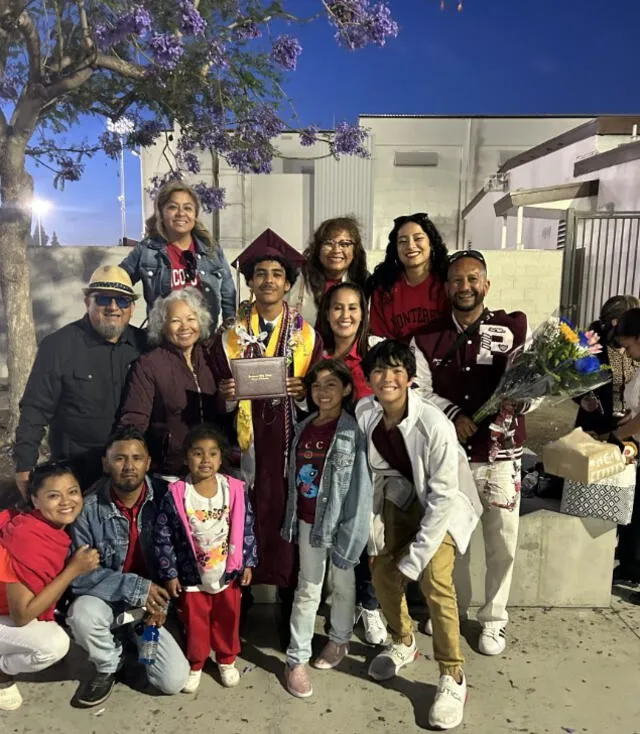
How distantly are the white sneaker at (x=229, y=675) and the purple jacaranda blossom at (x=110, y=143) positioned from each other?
612cm

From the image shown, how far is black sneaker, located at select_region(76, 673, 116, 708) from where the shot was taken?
2768mm

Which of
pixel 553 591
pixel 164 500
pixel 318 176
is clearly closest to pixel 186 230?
pixel 164 500

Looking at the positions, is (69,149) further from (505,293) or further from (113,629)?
(505,293)

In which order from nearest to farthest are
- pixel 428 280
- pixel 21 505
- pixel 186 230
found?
1. pixel 21 505
2. pixel 428 280
3. pixel 186 230

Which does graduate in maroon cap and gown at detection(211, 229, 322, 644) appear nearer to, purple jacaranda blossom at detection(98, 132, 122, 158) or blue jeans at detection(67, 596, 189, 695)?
blue jeans at detection(67, 596, 189, 695)

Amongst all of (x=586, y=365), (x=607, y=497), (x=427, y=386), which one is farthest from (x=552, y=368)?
(x=607, y=497)

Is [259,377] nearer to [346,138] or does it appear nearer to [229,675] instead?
[229,675]

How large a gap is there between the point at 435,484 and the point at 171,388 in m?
1.38

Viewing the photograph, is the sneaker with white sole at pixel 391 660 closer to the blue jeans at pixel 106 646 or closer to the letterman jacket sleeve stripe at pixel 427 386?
the blue jeans at pixel 106 646

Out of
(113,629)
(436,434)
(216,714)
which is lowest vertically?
(216,714)

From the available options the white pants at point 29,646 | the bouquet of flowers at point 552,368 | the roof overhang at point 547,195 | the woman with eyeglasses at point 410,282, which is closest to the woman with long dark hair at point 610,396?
the bouquet of flowers at point 552,368

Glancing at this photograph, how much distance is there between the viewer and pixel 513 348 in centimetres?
312

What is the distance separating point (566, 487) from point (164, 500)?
228 centimetres

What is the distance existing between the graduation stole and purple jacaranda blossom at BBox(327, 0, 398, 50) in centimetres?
326
